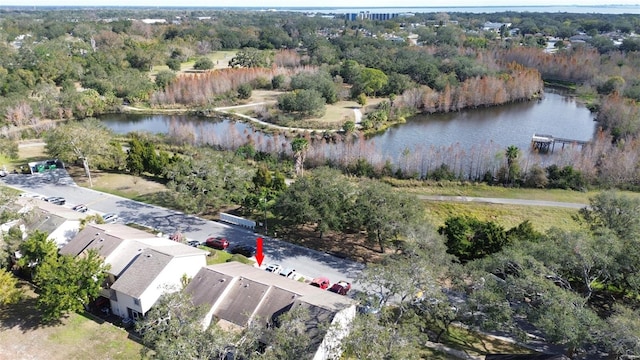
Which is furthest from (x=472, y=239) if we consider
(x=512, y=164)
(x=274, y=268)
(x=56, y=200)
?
(x=56, y=200)

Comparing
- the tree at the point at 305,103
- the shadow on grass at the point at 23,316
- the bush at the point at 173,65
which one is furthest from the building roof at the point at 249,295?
the bush at the point at 173,65

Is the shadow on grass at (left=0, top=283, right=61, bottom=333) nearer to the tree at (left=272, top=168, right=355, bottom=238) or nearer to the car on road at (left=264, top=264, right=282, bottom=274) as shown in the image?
the car on road at (left=264, top=264, right=282, bottom=274)

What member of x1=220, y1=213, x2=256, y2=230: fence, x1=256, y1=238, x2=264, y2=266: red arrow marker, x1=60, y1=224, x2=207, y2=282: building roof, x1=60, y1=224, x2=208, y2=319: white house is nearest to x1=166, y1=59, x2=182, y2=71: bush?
x1=220, y1=213, x2=256, y2=230: fence

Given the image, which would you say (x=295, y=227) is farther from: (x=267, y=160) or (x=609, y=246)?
(x=609, y=246)

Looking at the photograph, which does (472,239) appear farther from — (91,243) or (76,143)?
(76,143)

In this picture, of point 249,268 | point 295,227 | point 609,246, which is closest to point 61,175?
point 295,227

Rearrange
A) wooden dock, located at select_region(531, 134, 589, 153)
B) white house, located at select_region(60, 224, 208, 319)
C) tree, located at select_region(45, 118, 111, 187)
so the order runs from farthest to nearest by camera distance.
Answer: wooden dock, located at select_region(531, 134, 589, 153)
tree, located at select_region(45, 118, 111, 187)
white house, located at select_region(60, 224, 208, 319)
